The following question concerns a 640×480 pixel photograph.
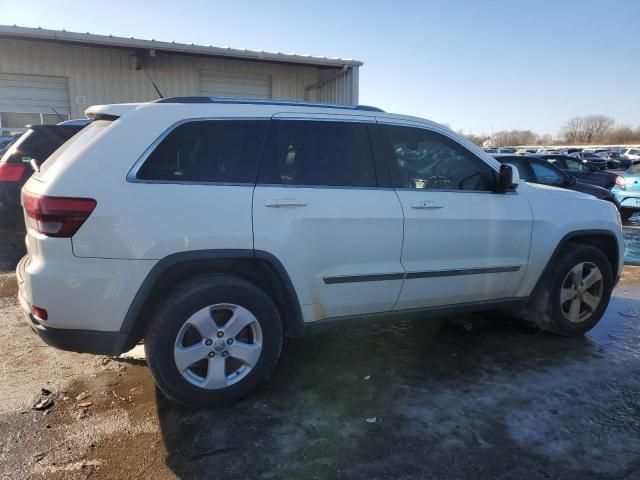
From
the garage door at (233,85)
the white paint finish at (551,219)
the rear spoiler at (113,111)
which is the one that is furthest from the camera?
Result: the garage door at (233,85)

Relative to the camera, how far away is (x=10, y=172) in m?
6.21

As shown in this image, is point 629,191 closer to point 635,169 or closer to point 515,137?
point 635,169

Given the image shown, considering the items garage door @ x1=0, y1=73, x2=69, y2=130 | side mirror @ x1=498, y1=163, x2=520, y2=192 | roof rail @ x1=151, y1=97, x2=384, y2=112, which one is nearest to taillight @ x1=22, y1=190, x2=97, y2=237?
roof rail @ x1=151, y1=97, x2=384, y2=112

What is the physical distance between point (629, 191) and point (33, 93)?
13.9 m

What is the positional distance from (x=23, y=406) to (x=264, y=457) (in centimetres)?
172

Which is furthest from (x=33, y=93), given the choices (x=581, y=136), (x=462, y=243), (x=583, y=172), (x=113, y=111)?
(x=581, y=136)

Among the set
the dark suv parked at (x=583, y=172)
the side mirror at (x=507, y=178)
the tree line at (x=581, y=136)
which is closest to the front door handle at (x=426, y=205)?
the side mirror at (x=507, y=178)

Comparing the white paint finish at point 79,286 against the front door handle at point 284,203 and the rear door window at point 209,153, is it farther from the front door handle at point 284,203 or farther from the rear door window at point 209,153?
the front door handle at point 284,203

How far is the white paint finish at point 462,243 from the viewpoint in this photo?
11.5 ft

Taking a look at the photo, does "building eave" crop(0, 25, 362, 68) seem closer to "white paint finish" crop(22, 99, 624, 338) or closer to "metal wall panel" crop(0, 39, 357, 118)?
"metal wall panel" crop(0, 39, 357, 118)

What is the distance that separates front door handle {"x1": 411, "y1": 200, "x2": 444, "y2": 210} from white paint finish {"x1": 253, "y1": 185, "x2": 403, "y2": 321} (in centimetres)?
16

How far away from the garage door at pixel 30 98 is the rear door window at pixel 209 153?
10.4 m

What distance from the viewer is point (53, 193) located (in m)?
2.70

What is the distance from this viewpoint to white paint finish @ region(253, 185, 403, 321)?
3.08 meters
